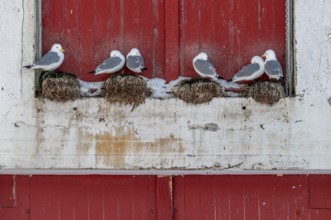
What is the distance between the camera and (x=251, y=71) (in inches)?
259

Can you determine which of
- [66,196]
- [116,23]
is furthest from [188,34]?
[66,196]

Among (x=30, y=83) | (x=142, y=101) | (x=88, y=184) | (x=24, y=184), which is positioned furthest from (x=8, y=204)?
(x=142, y=101)

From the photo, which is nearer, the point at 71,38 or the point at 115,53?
the point at 115,53

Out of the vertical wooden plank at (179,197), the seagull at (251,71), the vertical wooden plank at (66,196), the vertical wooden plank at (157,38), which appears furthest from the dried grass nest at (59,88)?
the seagull at (251,71)

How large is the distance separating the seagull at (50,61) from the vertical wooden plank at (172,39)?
4.07 feet

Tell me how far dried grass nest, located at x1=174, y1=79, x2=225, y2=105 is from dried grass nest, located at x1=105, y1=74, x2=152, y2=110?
16.0 inches

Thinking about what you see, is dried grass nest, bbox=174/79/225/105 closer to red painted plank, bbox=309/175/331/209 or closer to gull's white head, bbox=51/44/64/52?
gull's white head, bbox=51/44/64/52

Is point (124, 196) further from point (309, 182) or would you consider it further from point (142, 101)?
point (309, 182)

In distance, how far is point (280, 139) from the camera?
6559 mm

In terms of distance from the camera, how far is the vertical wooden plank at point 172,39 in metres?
6.79

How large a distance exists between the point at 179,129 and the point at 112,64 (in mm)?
1063

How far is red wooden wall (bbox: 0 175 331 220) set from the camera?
7188mm

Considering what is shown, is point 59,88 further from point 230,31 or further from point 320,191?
point 320,191

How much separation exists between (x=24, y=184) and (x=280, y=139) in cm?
324
